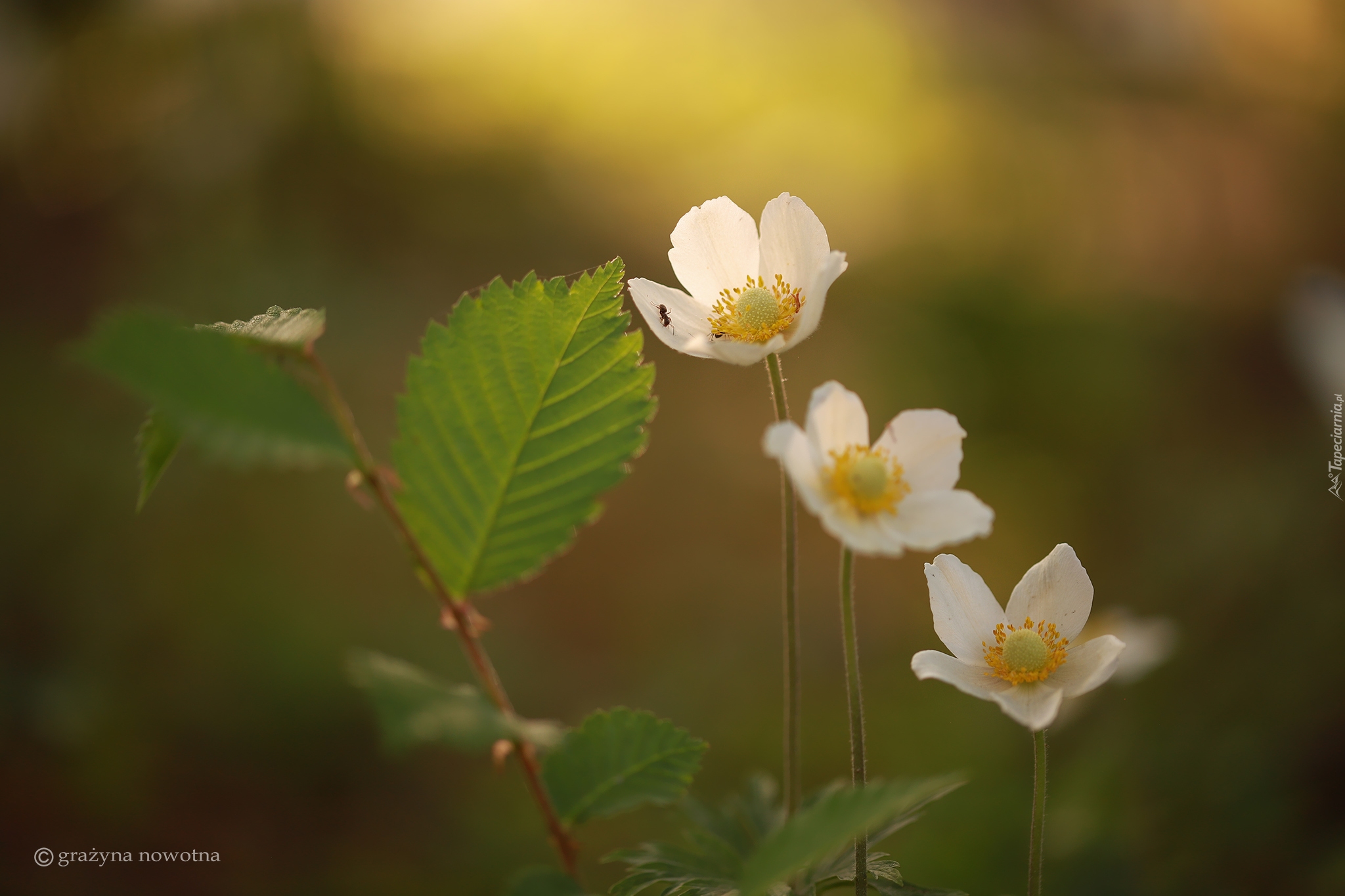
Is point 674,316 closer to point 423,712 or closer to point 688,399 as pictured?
point 423,712

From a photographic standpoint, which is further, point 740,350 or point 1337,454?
point 1337,454

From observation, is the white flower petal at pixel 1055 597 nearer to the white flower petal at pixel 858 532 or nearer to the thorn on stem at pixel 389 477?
the white flower petal at pixel 858 532

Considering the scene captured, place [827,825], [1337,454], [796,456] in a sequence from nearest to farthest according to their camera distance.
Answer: [827,825]
[796,456]
[1337,454]

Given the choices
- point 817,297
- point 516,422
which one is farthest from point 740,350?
point 516,422

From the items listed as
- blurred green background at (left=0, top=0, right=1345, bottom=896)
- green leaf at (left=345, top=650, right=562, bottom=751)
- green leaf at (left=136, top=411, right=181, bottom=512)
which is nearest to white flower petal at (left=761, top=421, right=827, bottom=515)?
green leaf at (left=345, top=650, right=562, bottom=751)

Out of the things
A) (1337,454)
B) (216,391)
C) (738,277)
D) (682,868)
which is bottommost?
(682,868)

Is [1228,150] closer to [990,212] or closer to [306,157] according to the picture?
[990,212]

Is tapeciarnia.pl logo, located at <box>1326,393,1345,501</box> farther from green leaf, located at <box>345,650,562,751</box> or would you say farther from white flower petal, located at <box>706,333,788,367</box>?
green leaf, located at <box>345,650,562,751</box>
